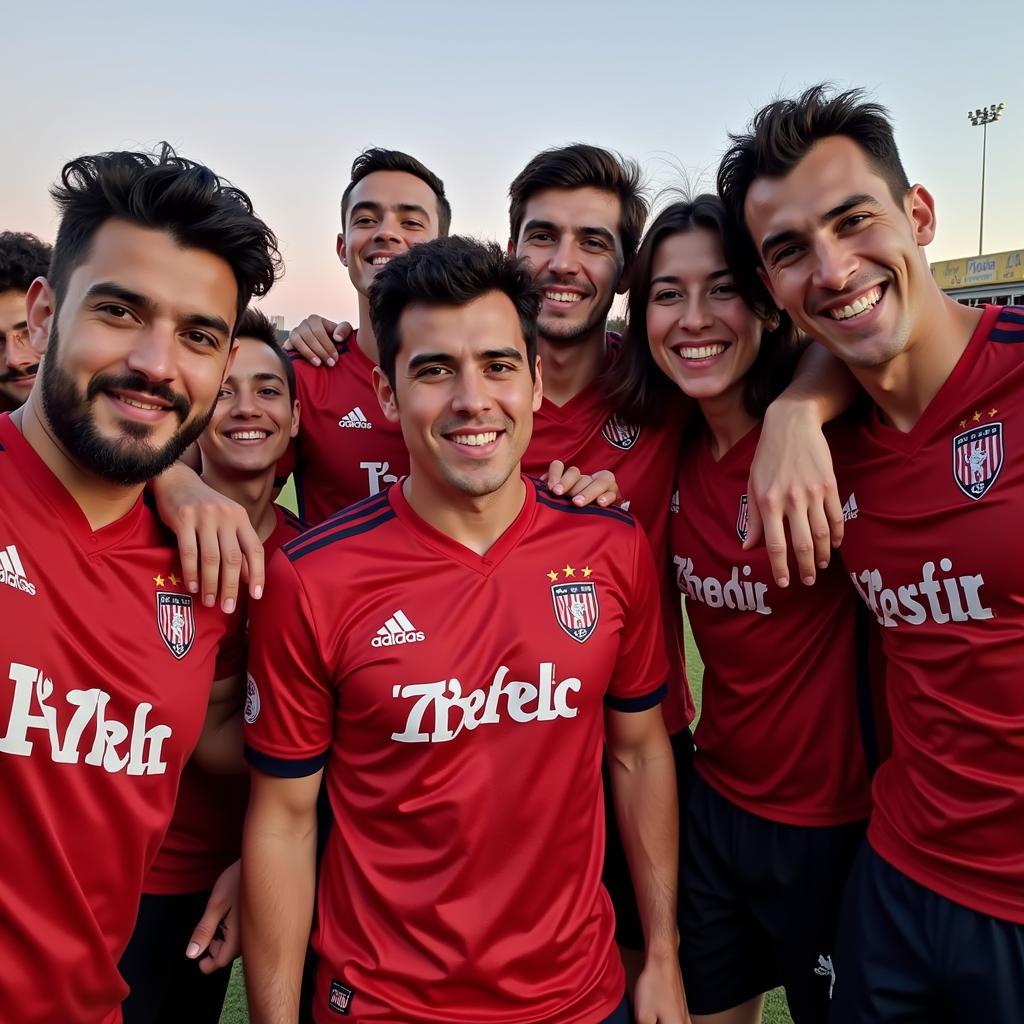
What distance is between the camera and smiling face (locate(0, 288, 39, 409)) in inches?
128

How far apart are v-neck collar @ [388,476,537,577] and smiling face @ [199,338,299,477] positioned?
0.86 metres

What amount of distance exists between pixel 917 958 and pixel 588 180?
2.98m

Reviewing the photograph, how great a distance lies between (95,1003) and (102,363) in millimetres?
1486

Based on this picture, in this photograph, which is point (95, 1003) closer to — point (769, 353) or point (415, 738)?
point (415, 738)

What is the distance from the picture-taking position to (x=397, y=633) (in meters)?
2.05

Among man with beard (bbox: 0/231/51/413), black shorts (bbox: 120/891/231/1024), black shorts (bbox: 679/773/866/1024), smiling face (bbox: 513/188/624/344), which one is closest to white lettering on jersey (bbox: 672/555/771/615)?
black shorts (bbox: 679/773/866/1024)

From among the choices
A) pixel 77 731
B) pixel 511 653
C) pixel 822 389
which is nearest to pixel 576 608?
pixel 511 653

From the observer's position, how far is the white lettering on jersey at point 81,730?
1.62 m

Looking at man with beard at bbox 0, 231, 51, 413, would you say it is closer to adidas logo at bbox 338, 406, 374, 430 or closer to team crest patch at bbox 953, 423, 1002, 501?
adidas logo at bbox 338, 406, 374, 430

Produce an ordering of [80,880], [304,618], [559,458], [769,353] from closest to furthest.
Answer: [80,880] → [304,618] → [769,353] → [559,458]

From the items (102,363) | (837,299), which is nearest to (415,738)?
(102,363)

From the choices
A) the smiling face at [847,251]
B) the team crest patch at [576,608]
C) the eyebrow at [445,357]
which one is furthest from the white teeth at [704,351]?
the team crest patch at [576,608]

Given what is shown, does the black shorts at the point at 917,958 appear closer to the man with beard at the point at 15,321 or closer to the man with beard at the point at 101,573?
the man with beard at the point at 101,573

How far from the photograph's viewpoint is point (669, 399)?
3.00 meters
